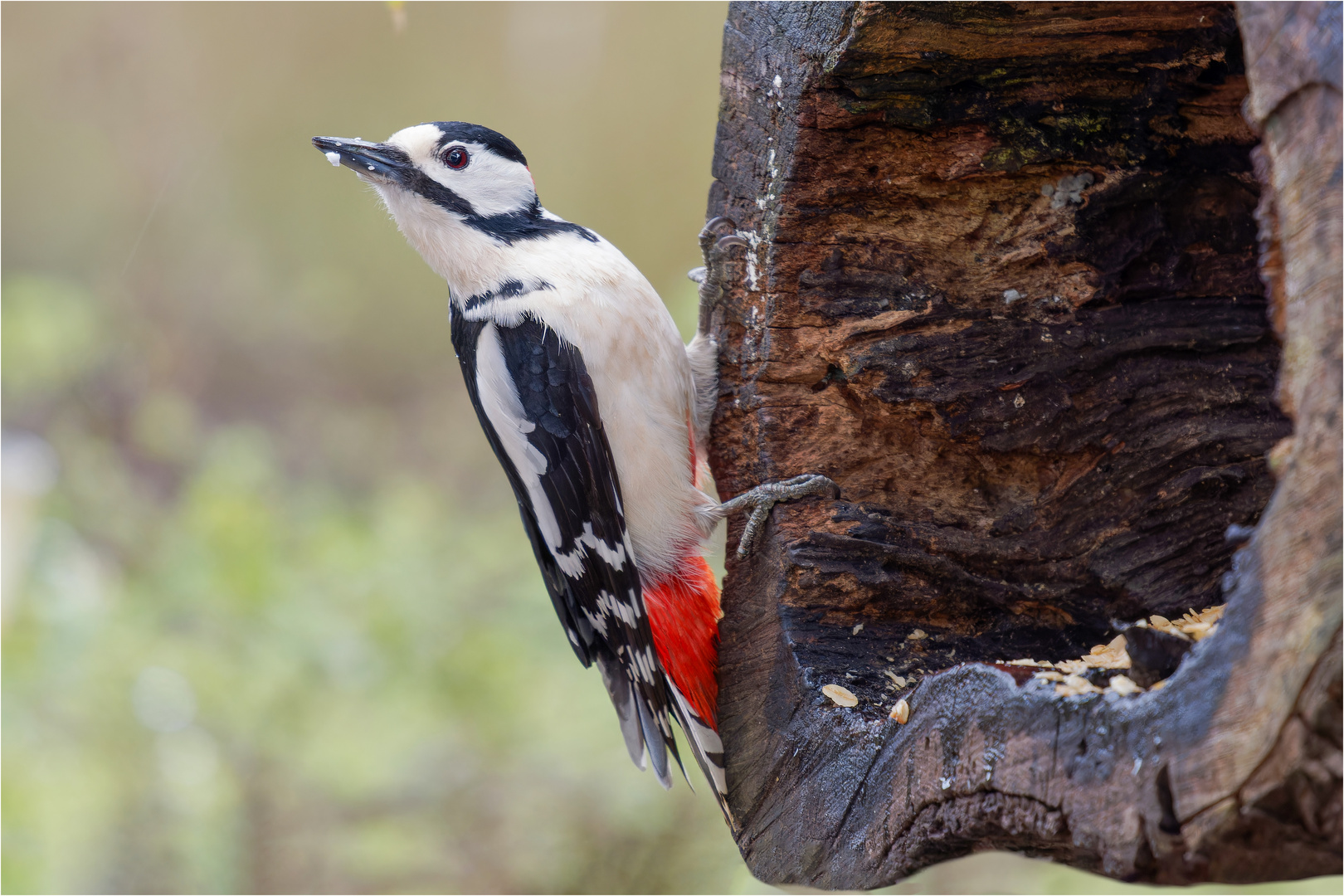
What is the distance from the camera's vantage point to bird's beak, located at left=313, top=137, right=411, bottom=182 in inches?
73.2

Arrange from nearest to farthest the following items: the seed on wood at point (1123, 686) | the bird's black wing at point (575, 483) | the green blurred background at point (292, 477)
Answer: the seed on wood at point (1123, 686) < the bird's black wing at point (575, 483) < the green blurred background at point (292, 477)

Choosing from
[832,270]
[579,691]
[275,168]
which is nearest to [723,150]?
[832,270]

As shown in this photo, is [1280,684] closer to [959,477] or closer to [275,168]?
[959,477]

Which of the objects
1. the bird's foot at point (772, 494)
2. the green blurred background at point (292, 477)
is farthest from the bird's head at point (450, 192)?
the bird's foot at point (772, 494)

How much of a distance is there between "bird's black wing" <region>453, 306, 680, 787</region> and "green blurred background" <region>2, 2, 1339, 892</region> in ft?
1.34

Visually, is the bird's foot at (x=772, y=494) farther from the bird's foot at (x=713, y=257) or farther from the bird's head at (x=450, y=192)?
the bird's head at (x=450, y=192)

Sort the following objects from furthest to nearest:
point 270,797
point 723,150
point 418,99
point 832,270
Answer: point 418,99 → point 270,797 → point 723,150 → point 832,270

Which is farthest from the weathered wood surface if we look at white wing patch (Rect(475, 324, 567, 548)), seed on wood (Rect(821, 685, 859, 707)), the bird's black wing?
white wing patch (Rect(475, 324, 567, 548))

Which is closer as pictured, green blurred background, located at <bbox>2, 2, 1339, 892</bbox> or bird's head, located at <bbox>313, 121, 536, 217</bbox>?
bird's head, located at <bbox>313, 121, 536, 217</bbox>

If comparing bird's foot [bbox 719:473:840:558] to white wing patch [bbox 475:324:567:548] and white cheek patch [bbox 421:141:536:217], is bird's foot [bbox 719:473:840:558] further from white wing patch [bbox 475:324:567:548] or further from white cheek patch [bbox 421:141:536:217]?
white cheek patch [bbox 421:141:536:217]

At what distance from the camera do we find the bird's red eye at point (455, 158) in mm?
1905

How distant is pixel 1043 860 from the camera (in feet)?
3.88

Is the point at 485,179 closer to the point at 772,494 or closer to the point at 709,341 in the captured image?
the point at 709,341

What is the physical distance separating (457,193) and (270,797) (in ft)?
7.54
